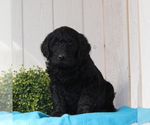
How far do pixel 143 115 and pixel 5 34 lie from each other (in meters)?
0.89

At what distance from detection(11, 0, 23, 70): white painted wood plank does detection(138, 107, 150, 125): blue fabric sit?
1.91 metres

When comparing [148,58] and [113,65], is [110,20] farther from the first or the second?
[148,58]

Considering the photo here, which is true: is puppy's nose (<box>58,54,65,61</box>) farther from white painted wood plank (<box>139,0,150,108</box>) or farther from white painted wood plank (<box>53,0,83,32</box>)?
white painted wood plank (<box>53,0,83,32</box>)

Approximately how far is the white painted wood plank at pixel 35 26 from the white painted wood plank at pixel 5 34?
72.8 inches

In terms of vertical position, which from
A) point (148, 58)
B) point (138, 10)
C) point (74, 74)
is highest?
point (138, 10)

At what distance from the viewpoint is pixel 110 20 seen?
3486mm

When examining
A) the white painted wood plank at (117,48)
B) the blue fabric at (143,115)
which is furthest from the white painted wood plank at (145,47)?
the white painted wood plank at (117,48)

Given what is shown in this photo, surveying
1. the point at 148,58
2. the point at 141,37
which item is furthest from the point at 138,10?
the point at 148,58

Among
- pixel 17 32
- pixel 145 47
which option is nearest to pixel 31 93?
pixel 17 32

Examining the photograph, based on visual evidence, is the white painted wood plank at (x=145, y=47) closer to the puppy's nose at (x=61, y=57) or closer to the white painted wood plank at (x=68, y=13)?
the puppy's nose at (x=61, y=57)

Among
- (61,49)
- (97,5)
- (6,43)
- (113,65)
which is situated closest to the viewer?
(6,43)

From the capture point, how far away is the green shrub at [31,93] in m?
2.79

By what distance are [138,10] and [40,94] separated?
1.35 meters

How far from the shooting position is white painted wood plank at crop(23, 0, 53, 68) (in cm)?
352
